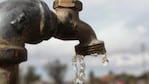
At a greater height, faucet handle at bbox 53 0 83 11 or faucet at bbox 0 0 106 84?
faucet handle at bbox 53 0 83 11

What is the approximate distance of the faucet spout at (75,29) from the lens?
1996 mm

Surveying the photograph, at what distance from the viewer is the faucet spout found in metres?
2.00

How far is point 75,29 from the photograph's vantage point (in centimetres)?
203

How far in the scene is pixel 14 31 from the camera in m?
1.78

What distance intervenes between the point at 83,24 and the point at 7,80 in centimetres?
51

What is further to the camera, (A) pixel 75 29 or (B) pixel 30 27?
(A) pixel 75 29

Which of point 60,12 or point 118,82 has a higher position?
point 60,12

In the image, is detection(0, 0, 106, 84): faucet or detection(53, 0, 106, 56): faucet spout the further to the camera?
detection(53, 0, 106, 56): faucet spout

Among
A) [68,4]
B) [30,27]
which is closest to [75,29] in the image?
[68,4]

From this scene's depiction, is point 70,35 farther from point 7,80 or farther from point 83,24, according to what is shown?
point 7,80

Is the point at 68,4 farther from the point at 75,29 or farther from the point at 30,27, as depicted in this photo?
the point at 30,27

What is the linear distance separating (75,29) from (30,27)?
0.88 ft

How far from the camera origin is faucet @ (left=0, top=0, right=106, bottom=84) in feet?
5.75

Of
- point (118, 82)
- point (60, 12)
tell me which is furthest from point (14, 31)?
point (118, 82)
